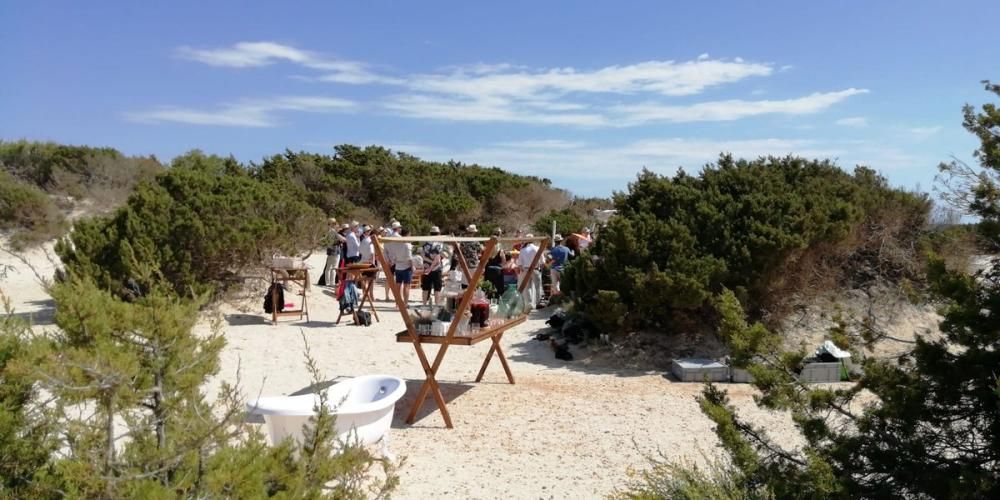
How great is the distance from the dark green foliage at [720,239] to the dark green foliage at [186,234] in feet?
18.2

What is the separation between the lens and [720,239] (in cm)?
1064

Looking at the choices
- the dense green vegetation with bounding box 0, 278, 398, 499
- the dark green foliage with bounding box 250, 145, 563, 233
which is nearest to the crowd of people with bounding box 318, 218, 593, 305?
the dense green vegetation with bounding box 0, 278, 398, 499

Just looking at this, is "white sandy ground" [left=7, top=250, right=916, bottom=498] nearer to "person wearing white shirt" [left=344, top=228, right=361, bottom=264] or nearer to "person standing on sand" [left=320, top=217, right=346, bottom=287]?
"person wearing white shirt" [left=344, top=228, right=361, bottom=264]

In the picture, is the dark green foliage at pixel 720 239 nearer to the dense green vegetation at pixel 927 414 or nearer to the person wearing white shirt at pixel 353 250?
the person wearing white shirt at pixel 353 250

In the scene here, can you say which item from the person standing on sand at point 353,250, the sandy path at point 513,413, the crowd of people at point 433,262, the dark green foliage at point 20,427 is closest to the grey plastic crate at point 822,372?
the sandy path at point 513,413

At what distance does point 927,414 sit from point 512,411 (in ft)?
14.6

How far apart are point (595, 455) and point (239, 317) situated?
8230 mm

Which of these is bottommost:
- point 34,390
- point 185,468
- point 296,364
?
point 296,364

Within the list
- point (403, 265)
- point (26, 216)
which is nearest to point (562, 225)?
point (403, 265)

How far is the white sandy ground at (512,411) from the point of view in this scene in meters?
5.59

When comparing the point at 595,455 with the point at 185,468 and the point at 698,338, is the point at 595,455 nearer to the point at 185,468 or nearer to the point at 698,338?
the point at 185,468

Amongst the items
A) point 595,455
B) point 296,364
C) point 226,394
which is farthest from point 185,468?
point 296,364

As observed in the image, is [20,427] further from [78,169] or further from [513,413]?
[78,169]

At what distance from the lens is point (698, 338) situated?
1050 centimetres
